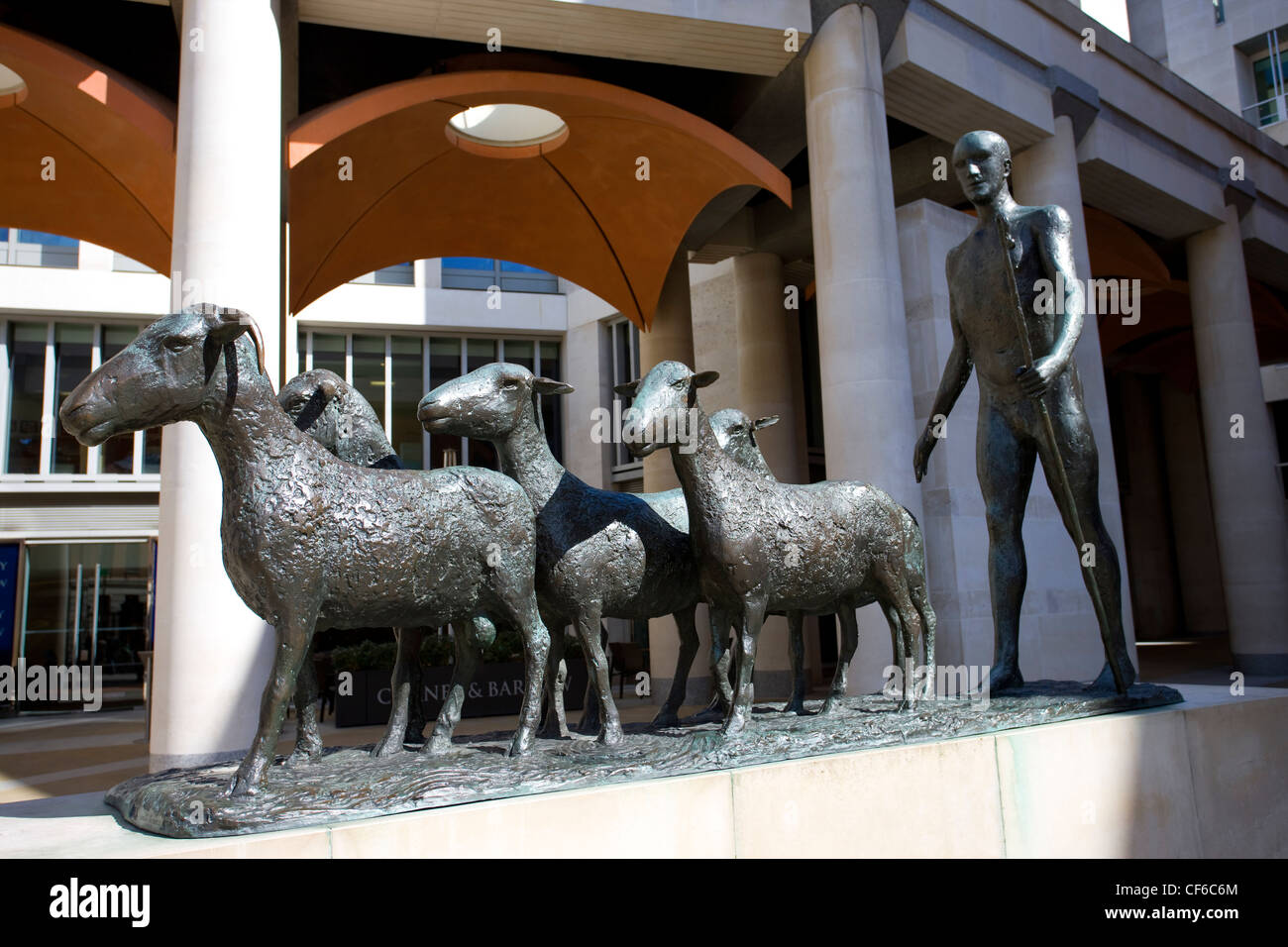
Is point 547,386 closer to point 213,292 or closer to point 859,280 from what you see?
point 213,292

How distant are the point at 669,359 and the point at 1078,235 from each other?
648cm

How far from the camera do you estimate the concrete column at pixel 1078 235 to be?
41.2 feet

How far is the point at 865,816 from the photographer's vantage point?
412cm

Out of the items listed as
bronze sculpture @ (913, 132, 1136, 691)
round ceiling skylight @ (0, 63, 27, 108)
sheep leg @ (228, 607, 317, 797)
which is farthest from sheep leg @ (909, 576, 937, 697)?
round ceiling skylight @ (0, 63, 27, 108)

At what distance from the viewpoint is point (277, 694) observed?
3.45 metres

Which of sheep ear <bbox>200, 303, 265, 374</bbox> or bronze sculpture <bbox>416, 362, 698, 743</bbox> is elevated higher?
sheep ear <bbox>200, 303, 265, 374</bbox>

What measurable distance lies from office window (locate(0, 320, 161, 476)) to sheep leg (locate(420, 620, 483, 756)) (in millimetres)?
19515

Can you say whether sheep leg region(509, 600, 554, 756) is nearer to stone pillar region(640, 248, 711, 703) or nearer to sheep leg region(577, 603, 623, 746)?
sheep leg region(577, 603, 623, 746)

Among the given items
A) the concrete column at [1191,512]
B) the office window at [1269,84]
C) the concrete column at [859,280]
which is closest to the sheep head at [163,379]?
the concrete column at [859,280]

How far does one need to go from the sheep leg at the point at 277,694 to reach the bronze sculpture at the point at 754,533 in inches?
Result: 61.5

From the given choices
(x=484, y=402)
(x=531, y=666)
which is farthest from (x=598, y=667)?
(x=484, y=402)

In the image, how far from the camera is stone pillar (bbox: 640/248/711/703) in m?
15.5

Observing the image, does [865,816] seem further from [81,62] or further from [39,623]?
[39,623]

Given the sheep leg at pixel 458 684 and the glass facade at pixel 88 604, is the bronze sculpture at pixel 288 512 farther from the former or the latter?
the glass facade at pixel 88 604
